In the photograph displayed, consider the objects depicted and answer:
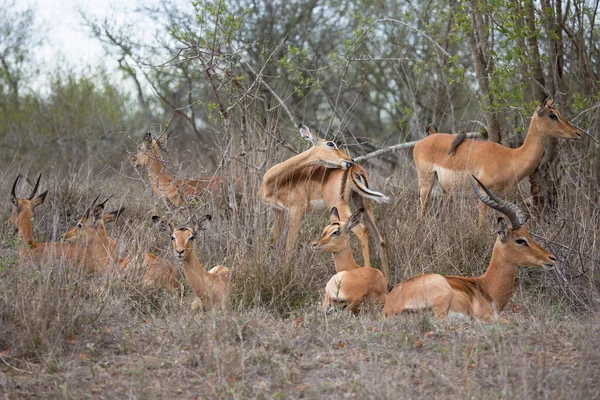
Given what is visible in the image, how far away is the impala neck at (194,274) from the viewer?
19.8 ft

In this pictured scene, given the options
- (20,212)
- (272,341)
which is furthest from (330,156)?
(272,341)

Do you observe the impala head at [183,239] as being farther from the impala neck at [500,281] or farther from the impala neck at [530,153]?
the impala neck at [530,153]

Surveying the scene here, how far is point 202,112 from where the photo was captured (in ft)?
55.5

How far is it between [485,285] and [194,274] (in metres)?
2.14

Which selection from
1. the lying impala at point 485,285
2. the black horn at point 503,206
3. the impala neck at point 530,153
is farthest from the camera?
the impala neck at point 530,153

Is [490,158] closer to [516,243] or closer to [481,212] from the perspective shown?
[481,212]

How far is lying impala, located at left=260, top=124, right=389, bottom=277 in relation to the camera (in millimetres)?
7297

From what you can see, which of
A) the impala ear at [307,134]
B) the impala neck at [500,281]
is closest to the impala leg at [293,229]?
the impala ear at [307,134]

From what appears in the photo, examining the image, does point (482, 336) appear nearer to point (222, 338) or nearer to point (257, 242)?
point (222, 338)

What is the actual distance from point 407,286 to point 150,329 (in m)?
1.78

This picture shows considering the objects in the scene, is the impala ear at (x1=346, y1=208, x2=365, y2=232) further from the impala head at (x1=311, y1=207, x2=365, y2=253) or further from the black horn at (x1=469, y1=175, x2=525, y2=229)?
the black horn at (x1=469, y1=175, x2=525, y2=229)

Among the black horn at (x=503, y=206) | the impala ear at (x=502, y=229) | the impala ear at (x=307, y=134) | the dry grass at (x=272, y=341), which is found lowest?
the dry grass at (x=272, y=341)

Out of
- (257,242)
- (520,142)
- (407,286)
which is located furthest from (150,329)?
(520,142)

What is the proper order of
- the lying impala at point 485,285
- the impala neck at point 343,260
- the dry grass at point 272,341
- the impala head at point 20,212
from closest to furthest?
the dry grass at point 272,341
the lying impala at point 485,285
the impala neck at point 343,260
the impala head at point 20,212
